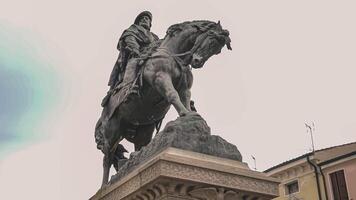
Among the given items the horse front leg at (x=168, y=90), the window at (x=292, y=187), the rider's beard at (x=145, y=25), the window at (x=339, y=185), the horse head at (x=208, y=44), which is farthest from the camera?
the window at (x=292, y=187)

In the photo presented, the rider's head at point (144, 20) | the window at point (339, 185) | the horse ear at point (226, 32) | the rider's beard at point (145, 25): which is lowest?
the horse ear at point (226, 32)

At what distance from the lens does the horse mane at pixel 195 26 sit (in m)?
7.81

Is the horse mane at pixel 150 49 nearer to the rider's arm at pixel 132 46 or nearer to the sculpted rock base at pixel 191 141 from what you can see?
the rider's arm at pixel 132 46

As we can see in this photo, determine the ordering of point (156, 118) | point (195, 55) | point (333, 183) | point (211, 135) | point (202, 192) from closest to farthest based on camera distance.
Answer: point (202, 192) → point (211, 135) → point (195, 55) → point (156, 118) → point (333, 183)

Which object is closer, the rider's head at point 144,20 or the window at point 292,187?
the rider's head at point 144,20

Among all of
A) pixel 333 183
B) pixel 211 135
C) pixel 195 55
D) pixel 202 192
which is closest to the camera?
pixel 202 192

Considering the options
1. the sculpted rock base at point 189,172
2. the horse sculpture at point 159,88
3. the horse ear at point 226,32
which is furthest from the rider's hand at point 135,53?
the sculpted rock base at point 189,172

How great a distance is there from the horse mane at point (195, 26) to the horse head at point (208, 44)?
0.08ft

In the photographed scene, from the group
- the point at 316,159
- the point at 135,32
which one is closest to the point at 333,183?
the point at 316,159

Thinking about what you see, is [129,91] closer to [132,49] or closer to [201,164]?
[132,49]

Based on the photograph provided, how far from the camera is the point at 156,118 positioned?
860 centimetres

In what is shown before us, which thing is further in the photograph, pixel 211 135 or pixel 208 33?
pixel 208 33

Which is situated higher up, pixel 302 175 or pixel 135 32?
pixel 302 175

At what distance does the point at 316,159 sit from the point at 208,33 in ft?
90.9
